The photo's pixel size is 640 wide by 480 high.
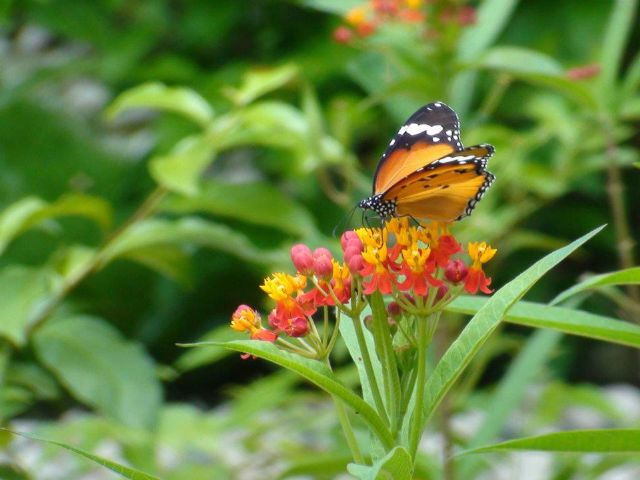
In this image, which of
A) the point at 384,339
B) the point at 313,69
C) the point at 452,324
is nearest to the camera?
the point at 384,339

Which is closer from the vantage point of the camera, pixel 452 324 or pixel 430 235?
pixel 430 235

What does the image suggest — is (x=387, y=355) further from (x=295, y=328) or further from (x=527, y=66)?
(x=527, y=66)

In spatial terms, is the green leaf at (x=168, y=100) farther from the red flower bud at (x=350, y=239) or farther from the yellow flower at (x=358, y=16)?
the red flower bud at (x=350, y=239)

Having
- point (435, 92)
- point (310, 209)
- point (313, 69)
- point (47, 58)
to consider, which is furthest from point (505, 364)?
point (435, 92)

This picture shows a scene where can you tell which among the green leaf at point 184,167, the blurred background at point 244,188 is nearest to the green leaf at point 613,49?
the blurred background at point 244,188

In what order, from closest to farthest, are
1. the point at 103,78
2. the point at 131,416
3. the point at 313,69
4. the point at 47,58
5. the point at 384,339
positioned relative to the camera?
the point at 384,339 → the point at 131,416 → the point at 313,69 → the point at 103,78 → the point at 47,58

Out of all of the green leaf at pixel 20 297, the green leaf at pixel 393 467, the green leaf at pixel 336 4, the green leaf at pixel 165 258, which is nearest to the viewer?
the green leaf at pixel 393 467

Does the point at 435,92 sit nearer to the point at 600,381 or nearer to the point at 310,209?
the point at 310,209

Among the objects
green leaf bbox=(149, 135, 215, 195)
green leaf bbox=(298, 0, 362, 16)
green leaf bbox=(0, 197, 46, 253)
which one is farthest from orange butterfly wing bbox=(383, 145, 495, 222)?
green leaf bbox=(298, 0, 362, 16)
